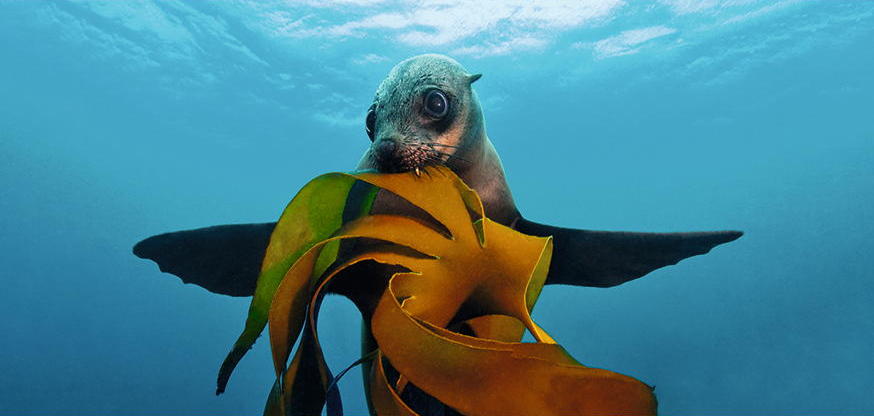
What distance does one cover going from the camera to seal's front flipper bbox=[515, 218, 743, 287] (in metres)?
2.32

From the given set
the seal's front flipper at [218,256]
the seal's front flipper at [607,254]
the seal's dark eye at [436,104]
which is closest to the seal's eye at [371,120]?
the seal's dark eye at [436,104]

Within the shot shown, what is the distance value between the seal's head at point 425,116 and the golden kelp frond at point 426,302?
19 cm

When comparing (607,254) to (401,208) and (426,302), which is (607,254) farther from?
(426,302)

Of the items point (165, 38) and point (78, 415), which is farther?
point (78, 415)

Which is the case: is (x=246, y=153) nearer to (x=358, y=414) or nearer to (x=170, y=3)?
(x=170, y=3)

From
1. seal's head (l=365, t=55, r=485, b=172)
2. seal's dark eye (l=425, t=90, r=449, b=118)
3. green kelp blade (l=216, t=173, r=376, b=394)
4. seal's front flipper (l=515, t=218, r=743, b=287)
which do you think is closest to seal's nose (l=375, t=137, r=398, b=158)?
seal's head (l=365, t=55, r=485, b=172)

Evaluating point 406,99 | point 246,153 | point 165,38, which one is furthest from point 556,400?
point 246,153

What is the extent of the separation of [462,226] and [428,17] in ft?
58.5

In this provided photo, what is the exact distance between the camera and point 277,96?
2731 centimetres

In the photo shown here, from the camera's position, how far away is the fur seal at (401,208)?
6.75 ft

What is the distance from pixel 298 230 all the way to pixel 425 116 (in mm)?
890

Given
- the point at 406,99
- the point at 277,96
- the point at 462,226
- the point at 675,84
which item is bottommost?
the point at 462,226

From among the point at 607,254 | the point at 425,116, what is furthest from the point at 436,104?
the point at 607,254

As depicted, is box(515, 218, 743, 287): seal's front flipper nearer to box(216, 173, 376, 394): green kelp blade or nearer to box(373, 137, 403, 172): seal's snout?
box(373, 137, 403, 172): seal's snout
